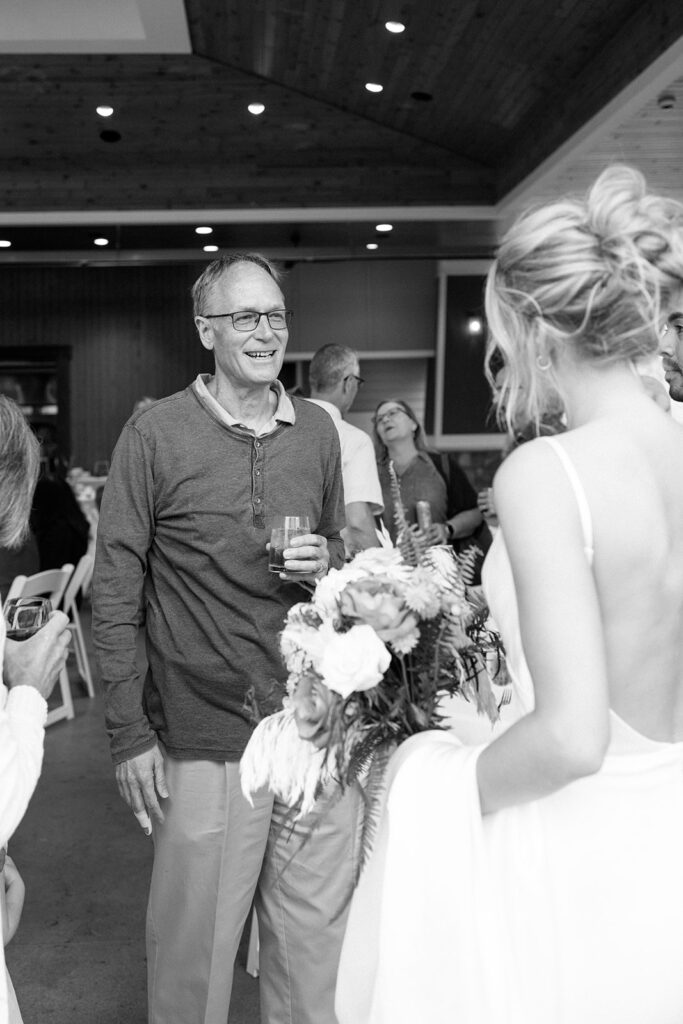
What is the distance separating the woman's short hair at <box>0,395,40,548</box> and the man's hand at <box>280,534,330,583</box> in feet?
1.69

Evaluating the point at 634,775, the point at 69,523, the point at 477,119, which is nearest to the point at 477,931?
the point at 634,775

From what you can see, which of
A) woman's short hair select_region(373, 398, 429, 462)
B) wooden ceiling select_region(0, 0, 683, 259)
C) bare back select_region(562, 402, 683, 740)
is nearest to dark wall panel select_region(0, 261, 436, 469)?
wooden ceiling select_region(0, 0, 683, 259)

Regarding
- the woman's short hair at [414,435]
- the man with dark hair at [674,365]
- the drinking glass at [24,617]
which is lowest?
the drinking glass at [24,617]

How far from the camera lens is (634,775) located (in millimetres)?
1379

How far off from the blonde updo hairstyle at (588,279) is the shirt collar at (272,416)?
1.14 m

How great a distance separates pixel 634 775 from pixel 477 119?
8404 mm

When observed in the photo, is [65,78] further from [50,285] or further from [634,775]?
[634,775]

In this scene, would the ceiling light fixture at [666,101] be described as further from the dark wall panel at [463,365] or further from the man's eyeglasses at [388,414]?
the dark wall panel at [463,365]

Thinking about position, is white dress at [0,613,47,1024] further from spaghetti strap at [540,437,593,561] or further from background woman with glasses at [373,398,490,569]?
background woman with glasses at [373,398,490,569]

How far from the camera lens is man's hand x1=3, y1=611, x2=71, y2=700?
1.93 metres


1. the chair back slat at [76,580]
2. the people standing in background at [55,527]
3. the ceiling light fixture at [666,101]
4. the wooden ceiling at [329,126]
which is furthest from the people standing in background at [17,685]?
the ceiling light fixture at [666,101]

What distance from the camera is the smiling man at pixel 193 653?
2328mm

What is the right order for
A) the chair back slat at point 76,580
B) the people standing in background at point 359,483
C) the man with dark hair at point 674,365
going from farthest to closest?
the chair back slat at point 76,580 < the people standing in background at point 359,483 < the man with dark hair at point 674,365

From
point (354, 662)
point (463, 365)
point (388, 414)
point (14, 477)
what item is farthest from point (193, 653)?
point (463, 365)
